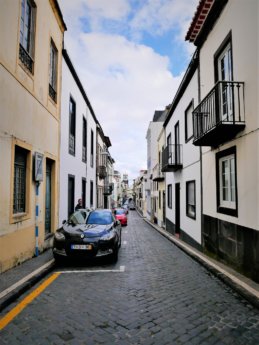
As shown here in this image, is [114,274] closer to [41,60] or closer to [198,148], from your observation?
[198,148]

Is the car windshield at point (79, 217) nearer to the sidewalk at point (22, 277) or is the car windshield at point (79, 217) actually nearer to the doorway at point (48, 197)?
the sidewalk at point (22, 277)

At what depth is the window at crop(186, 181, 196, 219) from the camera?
12005 millimetres

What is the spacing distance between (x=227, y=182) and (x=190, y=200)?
489cm

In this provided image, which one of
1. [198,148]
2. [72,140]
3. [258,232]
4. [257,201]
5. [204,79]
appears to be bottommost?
[258,232]

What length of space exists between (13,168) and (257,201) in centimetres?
562

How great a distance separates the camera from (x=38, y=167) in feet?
28.5

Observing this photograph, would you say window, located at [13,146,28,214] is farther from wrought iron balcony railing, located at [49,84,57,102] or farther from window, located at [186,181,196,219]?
window, located at [186,181,196,219]

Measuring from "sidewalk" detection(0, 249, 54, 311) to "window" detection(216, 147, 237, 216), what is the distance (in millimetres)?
4794

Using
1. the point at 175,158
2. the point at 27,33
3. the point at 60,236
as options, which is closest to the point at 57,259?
the point at 60,236

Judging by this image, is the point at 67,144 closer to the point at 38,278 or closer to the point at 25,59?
the point at 25,59

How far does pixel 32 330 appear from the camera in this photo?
3777mm

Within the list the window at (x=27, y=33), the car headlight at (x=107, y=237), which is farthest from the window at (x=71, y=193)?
the window at (x=27, y=33)

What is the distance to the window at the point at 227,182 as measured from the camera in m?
7.30

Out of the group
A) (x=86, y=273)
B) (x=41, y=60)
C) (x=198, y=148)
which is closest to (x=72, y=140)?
(x=41, y=60)
